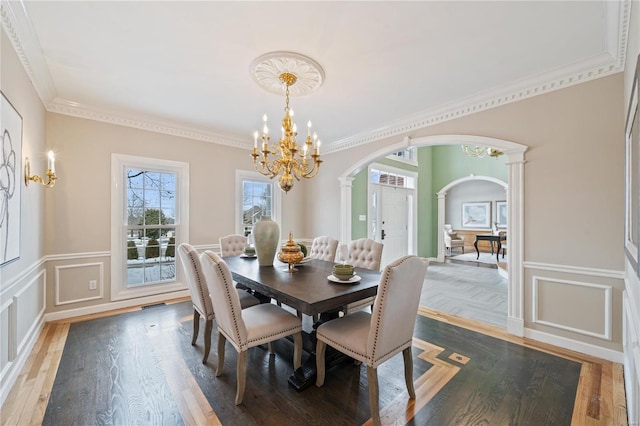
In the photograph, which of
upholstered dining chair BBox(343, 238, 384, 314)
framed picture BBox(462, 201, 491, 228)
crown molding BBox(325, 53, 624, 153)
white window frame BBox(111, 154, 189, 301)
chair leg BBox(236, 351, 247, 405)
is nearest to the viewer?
chair leg BBox(236, 351, 247, 405)

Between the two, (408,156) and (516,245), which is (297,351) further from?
(408,156)

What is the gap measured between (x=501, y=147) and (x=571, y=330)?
192 centimetres

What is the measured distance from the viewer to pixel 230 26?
199cm

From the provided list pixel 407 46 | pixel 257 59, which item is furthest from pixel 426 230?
pixel 257 59

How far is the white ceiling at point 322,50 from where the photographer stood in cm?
186

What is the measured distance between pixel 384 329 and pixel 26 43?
11.1ft

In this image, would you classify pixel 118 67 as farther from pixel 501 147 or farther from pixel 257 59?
pixel 501 147

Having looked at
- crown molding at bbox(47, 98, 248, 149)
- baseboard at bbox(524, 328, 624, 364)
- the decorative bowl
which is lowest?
baseboard at bbox(524, 328, 624, 364)

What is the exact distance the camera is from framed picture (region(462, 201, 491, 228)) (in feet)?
31.2

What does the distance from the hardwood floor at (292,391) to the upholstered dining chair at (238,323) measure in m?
0.23

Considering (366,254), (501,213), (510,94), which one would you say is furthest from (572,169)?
(501,213)

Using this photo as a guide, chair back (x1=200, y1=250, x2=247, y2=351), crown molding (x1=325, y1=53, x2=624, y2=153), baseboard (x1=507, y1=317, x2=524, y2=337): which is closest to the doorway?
crown molding (x1=325, y1=53, x2=624, y2=153)

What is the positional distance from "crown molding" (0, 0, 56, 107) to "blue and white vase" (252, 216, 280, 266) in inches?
87.6

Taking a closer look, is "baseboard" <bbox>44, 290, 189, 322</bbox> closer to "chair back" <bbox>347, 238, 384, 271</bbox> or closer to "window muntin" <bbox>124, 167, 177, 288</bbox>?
"window muntin" <bbox>124, 167, 177, 288</bbox>
